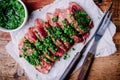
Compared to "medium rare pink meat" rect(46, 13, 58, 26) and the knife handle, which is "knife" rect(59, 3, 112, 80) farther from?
"medium rare pink meat" rect(46, 13, 58, 26)

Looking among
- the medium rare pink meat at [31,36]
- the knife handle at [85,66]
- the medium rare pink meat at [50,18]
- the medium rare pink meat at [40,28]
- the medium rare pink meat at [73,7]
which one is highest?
the medium rare pink meat at [73,7]

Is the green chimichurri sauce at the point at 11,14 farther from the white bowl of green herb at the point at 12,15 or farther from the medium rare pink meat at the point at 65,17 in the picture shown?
the medium rare pink meat at the point at 65,17

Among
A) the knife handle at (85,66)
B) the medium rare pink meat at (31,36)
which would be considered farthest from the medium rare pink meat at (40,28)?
the knife handle at (85,66)

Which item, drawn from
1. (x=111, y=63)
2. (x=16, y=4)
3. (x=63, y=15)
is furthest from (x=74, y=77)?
(x=16, y=4)

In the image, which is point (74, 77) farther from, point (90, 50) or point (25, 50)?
point (25, 50)

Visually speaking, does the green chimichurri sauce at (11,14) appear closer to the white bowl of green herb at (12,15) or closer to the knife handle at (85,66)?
the white bowl of green herb at (12,15)

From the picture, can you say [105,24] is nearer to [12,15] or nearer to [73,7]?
[73,7]

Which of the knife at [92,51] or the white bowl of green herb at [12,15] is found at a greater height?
the white bowl of green herb at [12,15]
